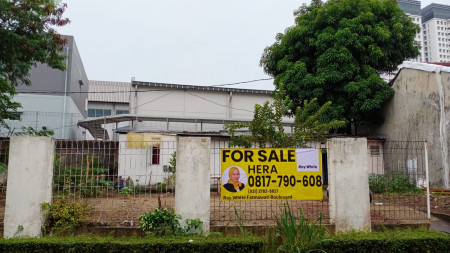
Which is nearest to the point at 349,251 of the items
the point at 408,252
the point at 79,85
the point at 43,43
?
the point at 408,252

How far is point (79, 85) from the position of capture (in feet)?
76.4

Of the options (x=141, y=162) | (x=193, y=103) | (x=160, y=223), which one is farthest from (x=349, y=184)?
(x=193, y=103)

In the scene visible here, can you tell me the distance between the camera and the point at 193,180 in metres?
6.02

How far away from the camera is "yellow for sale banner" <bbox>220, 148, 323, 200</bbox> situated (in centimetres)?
629

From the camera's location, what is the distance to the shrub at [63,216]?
588 centimetres

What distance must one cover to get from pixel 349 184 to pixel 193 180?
2898 mm

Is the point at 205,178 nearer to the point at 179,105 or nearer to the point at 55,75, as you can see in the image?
the point at 55,75

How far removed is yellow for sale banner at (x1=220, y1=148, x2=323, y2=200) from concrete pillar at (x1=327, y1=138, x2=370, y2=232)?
0.31 meters

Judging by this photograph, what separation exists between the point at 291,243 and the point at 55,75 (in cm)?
1859

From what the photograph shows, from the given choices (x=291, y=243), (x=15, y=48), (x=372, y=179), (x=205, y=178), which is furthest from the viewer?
(x=372, y=179)

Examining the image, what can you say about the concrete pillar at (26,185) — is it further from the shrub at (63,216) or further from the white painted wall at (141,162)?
the white painted wall at (141,162)

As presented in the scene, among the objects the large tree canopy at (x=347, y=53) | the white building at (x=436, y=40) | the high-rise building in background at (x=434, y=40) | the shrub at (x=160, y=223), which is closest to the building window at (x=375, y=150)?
the large tree canopy at (x=347, y=53)

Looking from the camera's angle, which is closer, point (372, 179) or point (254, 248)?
point (254, 248)

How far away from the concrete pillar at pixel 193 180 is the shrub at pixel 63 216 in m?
1.72
